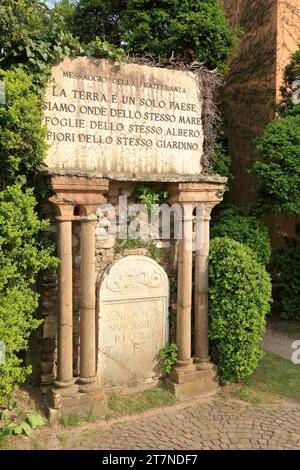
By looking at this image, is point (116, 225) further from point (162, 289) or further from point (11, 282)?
point (11, 282)

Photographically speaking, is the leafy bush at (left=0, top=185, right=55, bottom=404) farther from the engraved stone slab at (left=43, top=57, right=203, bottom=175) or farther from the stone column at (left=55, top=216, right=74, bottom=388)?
the engraved stone slab at (left=43, top=57, right=203, bottom=175)

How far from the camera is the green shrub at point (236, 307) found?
224 inches

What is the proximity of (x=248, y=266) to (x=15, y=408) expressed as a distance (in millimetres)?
3330

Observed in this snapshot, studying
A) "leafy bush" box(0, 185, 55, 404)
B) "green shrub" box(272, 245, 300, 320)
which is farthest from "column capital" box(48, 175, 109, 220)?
"green shrub" box(272, 245, 300, 320)

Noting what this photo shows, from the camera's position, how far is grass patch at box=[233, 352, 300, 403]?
19.1 ft

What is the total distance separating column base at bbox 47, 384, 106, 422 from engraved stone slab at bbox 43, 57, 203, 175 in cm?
264

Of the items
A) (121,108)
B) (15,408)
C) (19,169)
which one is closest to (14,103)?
(19,169)

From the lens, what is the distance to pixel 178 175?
5820 millimetres

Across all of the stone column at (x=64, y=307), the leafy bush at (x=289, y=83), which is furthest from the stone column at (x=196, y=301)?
the leafy bush at (x=289, y=83)

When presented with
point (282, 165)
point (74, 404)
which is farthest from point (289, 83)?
point (74, 404)

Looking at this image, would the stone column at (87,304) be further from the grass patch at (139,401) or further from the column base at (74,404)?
the grass patch at (139,401)

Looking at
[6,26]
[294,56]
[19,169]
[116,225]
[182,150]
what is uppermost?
[294,56]

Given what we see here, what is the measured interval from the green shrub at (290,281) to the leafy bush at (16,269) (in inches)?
244

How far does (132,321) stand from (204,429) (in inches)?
60.9
